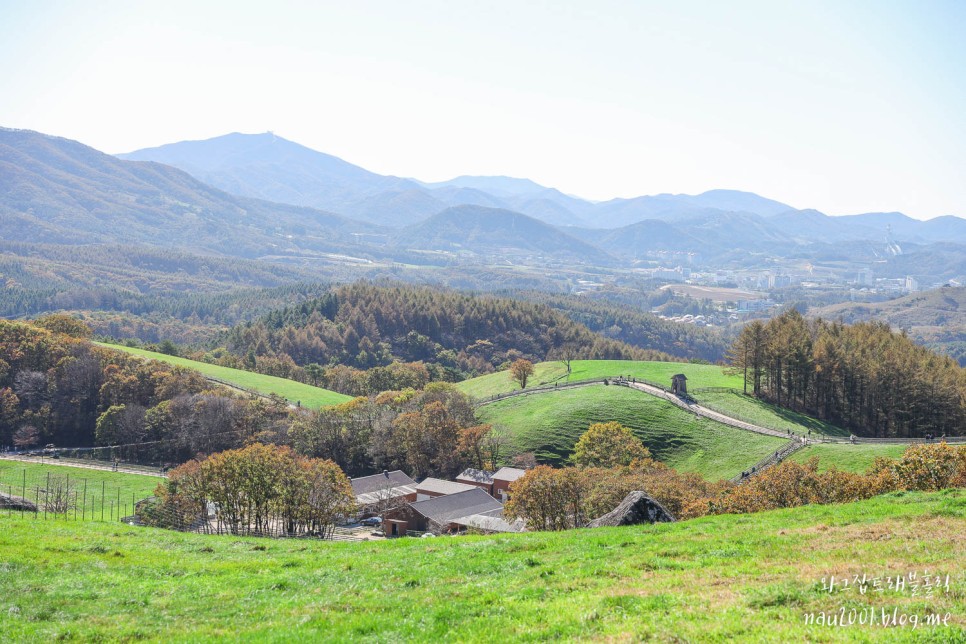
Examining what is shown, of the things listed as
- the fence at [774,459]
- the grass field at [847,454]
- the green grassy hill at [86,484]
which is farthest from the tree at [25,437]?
the grass field at [847,454]

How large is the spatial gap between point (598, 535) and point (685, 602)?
952 cm

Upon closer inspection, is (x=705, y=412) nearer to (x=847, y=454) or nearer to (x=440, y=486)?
(x=847, y=454)

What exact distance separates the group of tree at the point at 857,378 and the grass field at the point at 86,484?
80.3 meters

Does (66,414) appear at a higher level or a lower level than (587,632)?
lower

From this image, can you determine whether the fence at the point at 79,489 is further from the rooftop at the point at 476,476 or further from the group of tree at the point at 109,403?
the rooftop at the point at 476,476

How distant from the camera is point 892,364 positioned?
284 feet

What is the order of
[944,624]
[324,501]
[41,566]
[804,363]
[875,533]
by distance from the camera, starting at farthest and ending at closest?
[804,363]
[324,501]
[41,566]
[875,533]
[944,624]

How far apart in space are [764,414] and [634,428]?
18.6 meters

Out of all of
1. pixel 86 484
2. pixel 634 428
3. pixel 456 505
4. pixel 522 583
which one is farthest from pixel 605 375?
pixel 522 583

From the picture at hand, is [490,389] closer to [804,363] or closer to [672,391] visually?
[672,391]

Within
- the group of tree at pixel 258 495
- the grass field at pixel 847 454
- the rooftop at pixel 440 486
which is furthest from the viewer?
the rooftop at pixel 440 486

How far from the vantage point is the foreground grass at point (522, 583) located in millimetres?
14117

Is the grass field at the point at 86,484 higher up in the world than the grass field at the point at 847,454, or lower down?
lower down

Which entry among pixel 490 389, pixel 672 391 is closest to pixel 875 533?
pixel 672 391
